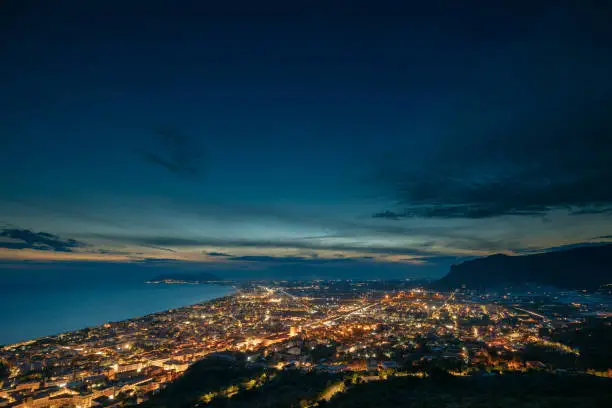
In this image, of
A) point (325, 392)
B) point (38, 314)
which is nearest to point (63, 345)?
point (325, 392)

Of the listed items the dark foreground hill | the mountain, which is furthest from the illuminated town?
the mountain

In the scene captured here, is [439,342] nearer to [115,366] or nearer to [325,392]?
[325,392]

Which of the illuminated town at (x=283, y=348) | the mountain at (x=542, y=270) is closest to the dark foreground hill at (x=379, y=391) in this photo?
the illuminated town at (x=283, y=348)

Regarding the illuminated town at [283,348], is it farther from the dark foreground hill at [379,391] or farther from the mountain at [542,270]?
the mountain at [542,270]

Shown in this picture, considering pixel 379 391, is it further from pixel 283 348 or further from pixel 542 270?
pixel 542 270

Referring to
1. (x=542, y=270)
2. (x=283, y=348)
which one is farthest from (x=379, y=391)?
(x=542, y=270)

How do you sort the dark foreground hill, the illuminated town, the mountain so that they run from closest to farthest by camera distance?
the dark foreground hill, the illuminated town, the mountain

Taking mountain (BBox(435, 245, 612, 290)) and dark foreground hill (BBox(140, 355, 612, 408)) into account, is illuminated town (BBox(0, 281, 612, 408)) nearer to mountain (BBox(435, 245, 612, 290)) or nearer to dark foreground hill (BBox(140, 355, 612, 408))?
dark foreground hill (BBox(140, 355, 612, 408))
